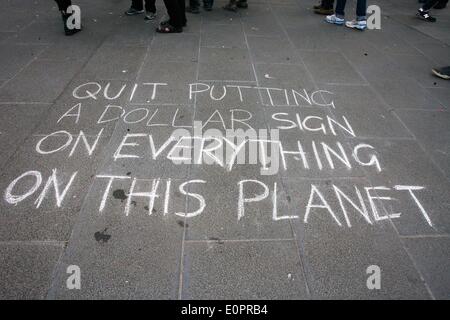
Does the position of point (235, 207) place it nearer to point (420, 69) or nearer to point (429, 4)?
point (420, 69)

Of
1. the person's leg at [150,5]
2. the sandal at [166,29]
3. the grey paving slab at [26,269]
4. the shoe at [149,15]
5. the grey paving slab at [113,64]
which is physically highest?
the person's leg at [150,5]

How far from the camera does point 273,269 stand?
6.91 feet

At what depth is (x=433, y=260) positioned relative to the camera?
2.21 meters

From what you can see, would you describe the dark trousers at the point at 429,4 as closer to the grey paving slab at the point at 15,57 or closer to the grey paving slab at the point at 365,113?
the grey paving slab at the point at 365,113

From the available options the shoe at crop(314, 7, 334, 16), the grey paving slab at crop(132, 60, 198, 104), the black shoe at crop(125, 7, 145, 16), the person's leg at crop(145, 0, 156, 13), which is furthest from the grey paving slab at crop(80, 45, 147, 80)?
the shoe at crop(314, 7, 334, 16)

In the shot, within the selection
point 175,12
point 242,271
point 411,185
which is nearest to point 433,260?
point 411,185

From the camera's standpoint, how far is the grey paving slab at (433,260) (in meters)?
2.05

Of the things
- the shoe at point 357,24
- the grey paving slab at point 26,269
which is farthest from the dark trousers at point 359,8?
the grey paving slab at point 26,269

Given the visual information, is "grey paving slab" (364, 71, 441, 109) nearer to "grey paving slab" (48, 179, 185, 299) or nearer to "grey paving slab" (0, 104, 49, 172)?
"grey paving slab" (48, 179, 185, 299)

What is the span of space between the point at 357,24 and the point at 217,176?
5435mm

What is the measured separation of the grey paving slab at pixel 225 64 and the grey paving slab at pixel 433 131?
2.08m
